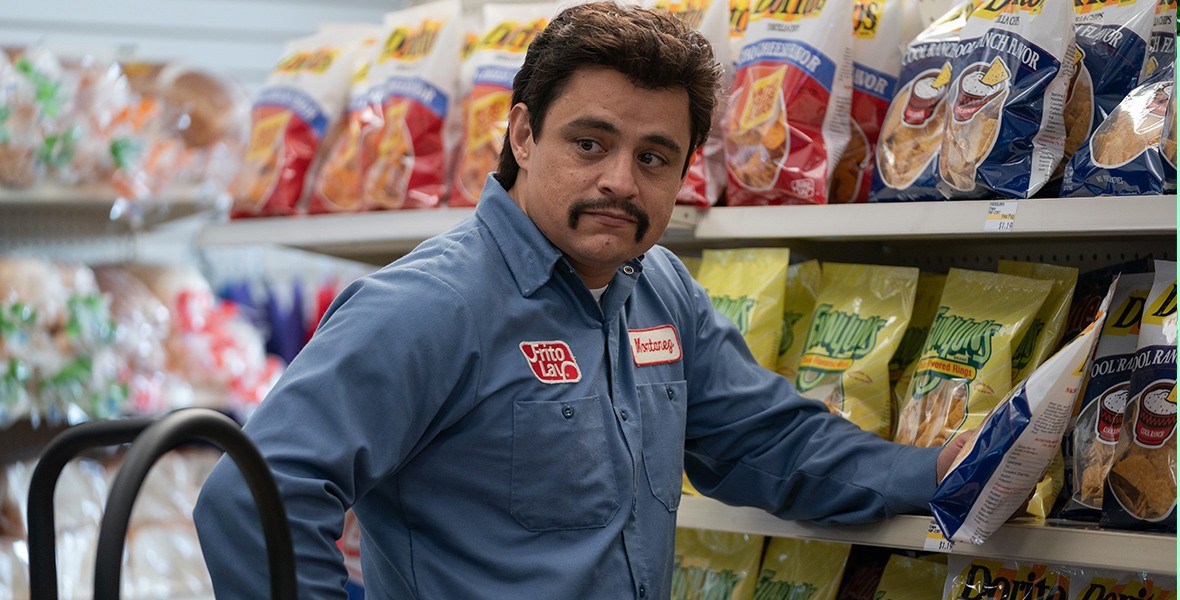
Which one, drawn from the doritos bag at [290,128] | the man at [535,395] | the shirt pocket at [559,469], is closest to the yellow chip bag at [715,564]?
the man at [535,395]

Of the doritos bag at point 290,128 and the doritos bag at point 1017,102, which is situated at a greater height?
the doritos bag at point 1017,102

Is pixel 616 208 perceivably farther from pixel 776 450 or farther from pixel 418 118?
pixel 418 118

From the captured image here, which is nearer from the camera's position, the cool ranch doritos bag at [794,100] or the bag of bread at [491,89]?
the cool ranch doritos bag at [794,100]

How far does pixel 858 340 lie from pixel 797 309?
203 mm

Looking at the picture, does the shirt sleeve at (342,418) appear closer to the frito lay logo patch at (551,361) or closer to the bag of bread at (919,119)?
the frito lay logo patch at (551,361)

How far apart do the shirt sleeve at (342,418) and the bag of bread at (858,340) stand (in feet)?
2.53

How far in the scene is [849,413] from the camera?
183cm

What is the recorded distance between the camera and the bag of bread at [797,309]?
202 cm

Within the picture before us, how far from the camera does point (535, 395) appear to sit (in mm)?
1507

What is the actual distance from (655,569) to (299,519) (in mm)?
650

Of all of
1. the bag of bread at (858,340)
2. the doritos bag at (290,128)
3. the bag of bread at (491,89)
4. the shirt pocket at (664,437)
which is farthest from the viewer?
the doritos bag at (290,128)

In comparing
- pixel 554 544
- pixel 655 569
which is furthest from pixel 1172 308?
pixel 554 544

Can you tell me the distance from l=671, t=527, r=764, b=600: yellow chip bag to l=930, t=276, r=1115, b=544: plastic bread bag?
58cm

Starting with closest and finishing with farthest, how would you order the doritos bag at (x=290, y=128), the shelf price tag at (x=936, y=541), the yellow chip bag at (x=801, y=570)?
the shelf price tag at (x=936, y=541)
the yellow chip bag at (x=801, y=570)
the doritos bag at (x=290, y=128)
